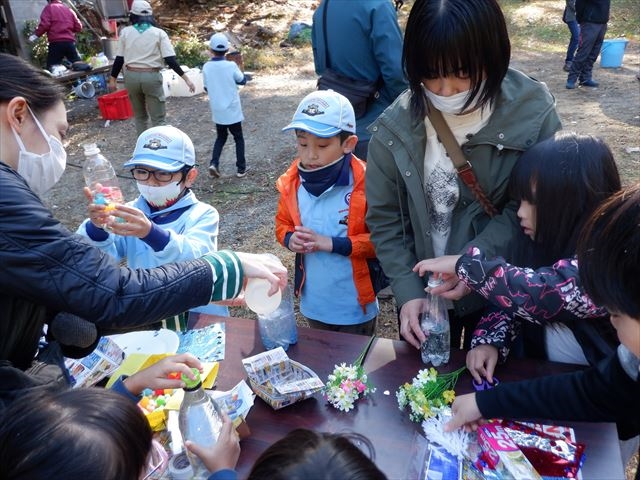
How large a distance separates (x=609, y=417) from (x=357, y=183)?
1354 mm

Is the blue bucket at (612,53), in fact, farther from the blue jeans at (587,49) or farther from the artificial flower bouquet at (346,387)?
the artificial flower bouquet at (346,387)

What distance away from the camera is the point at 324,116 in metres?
2.24

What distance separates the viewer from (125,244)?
91.7 inches

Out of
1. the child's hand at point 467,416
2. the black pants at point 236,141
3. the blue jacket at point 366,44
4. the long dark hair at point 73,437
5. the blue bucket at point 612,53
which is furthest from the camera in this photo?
the blue bucket at point 612,53

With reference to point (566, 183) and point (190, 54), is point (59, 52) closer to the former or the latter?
point (190, 54)

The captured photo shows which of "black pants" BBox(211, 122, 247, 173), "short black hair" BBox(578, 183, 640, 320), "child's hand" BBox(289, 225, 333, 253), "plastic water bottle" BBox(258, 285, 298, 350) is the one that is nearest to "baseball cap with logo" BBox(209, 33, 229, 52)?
"black pants" BBox(211, 122, 247, 173)

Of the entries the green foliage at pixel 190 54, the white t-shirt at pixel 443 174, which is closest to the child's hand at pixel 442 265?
the white t-shirt at pixel 443 174

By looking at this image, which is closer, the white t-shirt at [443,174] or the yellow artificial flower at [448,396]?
the yellow artificial flower at [448,396]

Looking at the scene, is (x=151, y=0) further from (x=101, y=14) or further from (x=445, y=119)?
(x=445, y=119)

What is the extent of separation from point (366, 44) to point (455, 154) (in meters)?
1.68

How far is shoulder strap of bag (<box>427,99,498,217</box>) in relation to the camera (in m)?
1.79

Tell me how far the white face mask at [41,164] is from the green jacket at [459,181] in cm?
108

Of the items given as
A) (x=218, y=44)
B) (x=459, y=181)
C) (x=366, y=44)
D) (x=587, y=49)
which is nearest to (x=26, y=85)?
(x=459, y=181)

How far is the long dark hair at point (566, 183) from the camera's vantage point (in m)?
1.57
